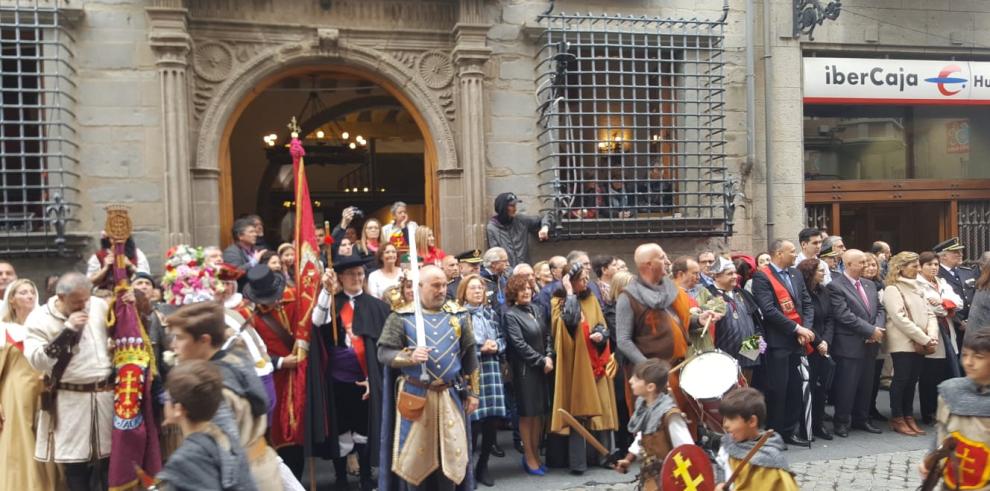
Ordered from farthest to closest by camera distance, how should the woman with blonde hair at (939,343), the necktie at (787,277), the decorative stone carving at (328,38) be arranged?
the decorative stone carving at (328,38), the woman with blonde hair at (939,343), the necktie at (787,277)

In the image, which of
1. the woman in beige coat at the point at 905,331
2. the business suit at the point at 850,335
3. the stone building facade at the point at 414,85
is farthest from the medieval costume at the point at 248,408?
the woman in beige coat at the point at 905,331

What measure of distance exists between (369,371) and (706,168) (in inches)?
242

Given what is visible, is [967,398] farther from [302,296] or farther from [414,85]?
[414,85]

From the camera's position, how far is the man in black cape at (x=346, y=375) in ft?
20.1

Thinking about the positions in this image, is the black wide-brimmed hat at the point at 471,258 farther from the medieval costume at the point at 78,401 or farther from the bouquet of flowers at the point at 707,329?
the medieval costume at the point at 78,401

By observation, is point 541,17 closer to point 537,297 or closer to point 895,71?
point 537,297

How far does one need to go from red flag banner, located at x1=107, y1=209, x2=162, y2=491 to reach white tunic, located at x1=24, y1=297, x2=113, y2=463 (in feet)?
0.23

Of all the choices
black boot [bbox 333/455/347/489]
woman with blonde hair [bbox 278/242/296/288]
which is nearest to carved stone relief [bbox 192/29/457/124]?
woman with blonde hair [bbox 278/242/296/288]

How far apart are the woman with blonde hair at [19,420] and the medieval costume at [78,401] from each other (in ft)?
0.56

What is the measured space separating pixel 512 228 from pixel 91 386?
5.25 meters

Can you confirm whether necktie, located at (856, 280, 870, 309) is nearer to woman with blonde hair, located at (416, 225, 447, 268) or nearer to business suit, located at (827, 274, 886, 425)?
business suit, located at (827, 274, 886, 425)

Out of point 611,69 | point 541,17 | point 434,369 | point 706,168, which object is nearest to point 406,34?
point 541,17

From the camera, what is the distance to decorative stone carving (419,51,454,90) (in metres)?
10.0

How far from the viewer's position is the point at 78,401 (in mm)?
5465
